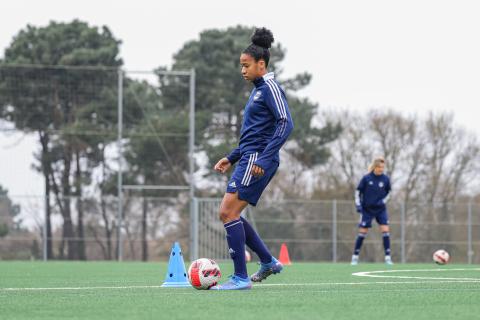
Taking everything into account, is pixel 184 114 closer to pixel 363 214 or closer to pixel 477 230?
pixel 477 230

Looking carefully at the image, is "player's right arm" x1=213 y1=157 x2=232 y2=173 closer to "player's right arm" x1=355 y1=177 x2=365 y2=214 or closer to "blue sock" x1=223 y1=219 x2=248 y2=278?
"blue sock" x1=223 y1=219 x2=248 y2=278

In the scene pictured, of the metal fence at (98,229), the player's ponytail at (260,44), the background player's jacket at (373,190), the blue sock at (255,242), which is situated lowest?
the metal fence at (98,229)

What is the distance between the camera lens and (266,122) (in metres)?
8.55

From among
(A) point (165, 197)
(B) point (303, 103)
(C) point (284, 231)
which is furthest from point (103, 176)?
(B) point (303, 103)

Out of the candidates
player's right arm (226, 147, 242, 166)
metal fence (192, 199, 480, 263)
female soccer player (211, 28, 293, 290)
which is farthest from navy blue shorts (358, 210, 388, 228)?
metal fence (192, 199, 480, 263)

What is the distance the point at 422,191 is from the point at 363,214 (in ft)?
87.1

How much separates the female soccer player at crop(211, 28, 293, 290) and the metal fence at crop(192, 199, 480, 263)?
71.5 feet

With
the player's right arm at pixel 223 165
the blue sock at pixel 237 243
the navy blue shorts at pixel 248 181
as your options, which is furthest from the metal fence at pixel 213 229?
the navy blue shorts at pixel 248 181

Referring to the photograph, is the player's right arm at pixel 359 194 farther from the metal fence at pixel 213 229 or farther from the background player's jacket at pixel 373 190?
the metal fence at pixel 213 229

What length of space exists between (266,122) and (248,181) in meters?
0.53

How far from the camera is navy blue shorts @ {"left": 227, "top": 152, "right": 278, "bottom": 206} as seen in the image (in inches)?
329

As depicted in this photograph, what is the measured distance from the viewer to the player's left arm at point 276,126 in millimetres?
8289

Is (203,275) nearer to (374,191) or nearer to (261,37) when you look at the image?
(261,37)

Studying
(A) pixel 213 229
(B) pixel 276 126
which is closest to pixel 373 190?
(A) pixel 213 229
